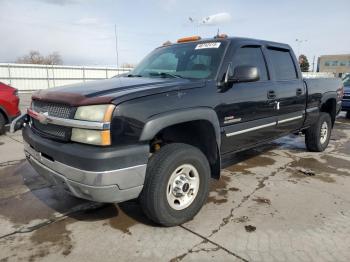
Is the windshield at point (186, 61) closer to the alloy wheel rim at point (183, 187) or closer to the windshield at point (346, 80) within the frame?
the alloy wheel rim at point (183, 187)

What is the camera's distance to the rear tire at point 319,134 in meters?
5.83

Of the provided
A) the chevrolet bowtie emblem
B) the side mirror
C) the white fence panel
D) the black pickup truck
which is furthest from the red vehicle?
the white fence panel

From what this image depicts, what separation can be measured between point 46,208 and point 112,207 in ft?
2.40

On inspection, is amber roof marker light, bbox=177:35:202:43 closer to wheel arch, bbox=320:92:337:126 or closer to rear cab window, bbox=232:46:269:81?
rear cab window, bbox=232:46:269:81

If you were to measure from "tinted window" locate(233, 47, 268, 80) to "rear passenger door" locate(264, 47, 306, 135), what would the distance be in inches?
6.5

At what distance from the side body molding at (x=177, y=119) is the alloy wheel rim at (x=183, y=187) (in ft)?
1.48

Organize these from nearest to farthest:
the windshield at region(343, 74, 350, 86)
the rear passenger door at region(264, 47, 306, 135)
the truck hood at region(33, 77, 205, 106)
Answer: the truck hood at region(33, 77, 205, 106) → the rear passenger door at region(264, 47, 306, 135) → the windshield at region(343, 74, 350, 86)

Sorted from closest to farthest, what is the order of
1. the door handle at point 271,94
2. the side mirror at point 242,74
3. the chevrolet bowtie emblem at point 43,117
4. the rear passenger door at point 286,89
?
1. the chevrolet bowtie emblem at point 43,117
2. the side mirror at point 242,74
3. the door handle at point 271,94
4. the rear passenger door at point 286,89

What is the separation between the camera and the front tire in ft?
9.09

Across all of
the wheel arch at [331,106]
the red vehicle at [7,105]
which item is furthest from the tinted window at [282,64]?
the red vehicle at [7,105]

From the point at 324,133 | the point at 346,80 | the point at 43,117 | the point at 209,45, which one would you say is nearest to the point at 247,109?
the point at 209,45

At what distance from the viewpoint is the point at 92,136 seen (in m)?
2.53

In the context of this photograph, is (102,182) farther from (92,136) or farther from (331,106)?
(331,106)

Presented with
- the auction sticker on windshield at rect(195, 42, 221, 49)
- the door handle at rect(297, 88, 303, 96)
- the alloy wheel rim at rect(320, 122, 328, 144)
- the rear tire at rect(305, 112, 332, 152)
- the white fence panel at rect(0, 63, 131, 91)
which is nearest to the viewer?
the auction sticker on windshield at rect(195, 42, 221, 49)
